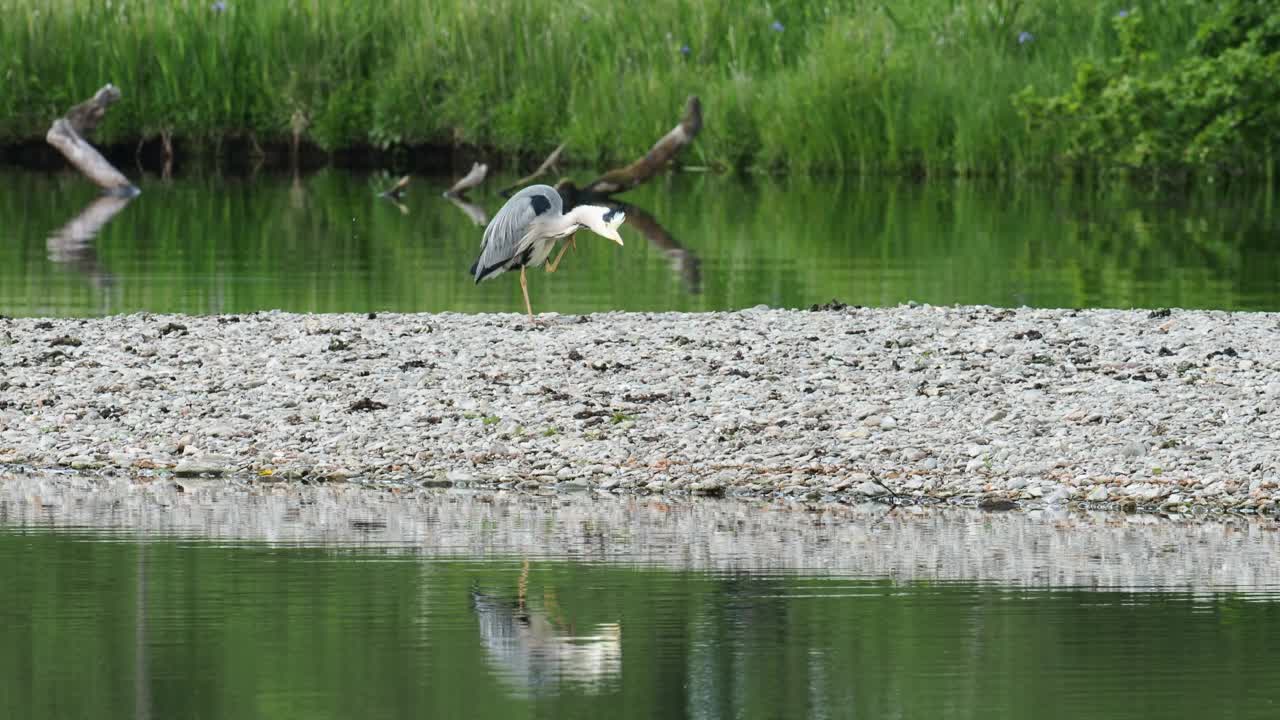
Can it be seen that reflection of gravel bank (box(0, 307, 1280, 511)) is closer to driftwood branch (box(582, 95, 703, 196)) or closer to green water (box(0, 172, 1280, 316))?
green water (box(0, 172, 1280, 316))

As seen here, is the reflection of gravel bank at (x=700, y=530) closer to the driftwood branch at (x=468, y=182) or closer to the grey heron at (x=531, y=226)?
the grey heron at (x=531, y=226)

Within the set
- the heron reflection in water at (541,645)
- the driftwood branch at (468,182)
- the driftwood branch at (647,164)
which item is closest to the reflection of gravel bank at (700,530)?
the heron reflection in water at (541,645)

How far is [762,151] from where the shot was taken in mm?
32031

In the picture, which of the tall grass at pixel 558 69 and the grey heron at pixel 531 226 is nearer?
the grey heron at pixel 531 226

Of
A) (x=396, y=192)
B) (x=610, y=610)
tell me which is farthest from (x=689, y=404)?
(x=396, y=192)

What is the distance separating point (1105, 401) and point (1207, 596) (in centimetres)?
371

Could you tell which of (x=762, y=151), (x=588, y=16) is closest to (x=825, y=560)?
(x=762, y=151)

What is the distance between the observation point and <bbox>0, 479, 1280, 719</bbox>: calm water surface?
6750mm

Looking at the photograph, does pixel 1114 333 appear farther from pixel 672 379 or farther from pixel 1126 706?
pixel 1126 706

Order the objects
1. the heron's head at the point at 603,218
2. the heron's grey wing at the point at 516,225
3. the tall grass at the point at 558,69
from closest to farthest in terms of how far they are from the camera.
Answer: the heron's head at the point at 603,218
the heron's grey wing at the point at 516,225
the tall grass at the point at 558,69

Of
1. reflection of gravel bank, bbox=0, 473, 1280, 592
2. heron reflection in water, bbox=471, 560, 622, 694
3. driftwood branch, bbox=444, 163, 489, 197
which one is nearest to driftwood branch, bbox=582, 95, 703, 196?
Result: driftwood branch, bbox=444, 163, 489, 197

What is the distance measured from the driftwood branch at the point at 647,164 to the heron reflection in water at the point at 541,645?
18532 mm

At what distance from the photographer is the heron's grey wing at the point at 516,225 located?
15.2 meters

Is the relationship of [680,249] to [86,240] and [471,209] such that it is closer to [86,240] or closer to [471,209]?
[471,209]
